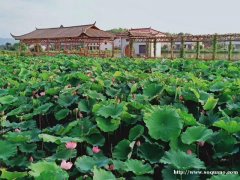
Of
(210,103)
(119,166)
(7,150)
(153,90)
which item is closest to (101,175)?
(119,166)

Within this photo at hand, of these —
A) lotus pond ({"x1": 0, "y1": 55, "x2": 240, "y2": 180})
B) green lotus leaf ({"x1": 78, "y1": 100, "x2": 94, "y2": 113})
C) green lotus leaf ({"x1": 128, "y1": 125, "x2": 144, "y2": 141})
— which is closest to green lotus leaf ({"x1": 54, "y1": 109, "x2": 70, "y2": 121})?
lotus pond ({"x1": 0, "y1": 55, "x2": 240, "y2": 180})

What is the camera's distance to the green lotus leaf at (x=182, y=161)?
1.48m

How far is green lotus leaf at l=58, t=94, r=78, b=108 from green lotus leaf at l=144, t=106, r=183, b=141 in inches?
32.9

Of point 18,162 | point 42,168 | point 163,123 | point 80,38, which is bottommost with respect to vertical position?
point 18,162

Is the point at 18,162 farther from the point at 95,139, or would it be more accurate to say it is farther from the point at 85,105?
the point at 85,105

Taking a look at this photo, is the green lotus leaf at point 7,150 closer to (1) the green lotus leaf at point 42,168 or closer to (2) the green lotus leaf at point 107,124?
(1) the green lotus leaf at point 42,168

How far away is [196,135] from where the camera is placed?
173cm

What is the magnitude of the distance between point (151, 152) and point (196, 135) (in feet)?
0.78

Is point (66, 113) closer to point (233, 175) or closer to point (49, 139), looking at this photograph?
point (49, 139)

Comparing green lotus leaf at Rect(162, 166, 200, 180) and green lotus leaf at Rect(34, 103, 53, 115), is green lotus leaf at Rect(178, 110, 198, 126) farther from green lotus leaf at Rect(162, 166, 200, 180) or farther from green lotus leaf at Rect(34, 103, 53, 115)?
green lotus leaf at Rect(34, 103, 53, 115)

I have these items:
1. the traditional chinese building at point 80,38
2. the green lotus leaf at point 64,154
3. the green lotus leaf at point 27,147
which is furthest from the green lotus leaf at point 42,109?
the traditional chinese building at point 80,38

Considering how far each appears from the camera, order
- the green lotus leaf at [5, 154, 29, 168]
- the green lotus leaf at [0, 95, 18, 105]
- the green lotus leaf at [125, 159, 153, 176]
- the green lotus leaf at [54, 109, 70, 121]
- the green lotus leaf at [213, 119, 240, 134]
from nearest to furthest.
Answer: the green lotus leaf at [125, 159, 153, 176], the green lotus leaf at [213, 119, 240, 134], the green lotus leaf at [5, 154, 29, 168], the green lotus leaf at [54, 109, 70, 121], the green lotus leaf at [0, 95, 18, 105]

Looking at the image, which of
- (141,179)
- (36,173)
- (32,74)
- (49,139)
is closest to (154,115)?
(141,179)

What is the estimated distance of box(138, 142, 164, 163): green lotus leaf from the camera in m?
1.71
